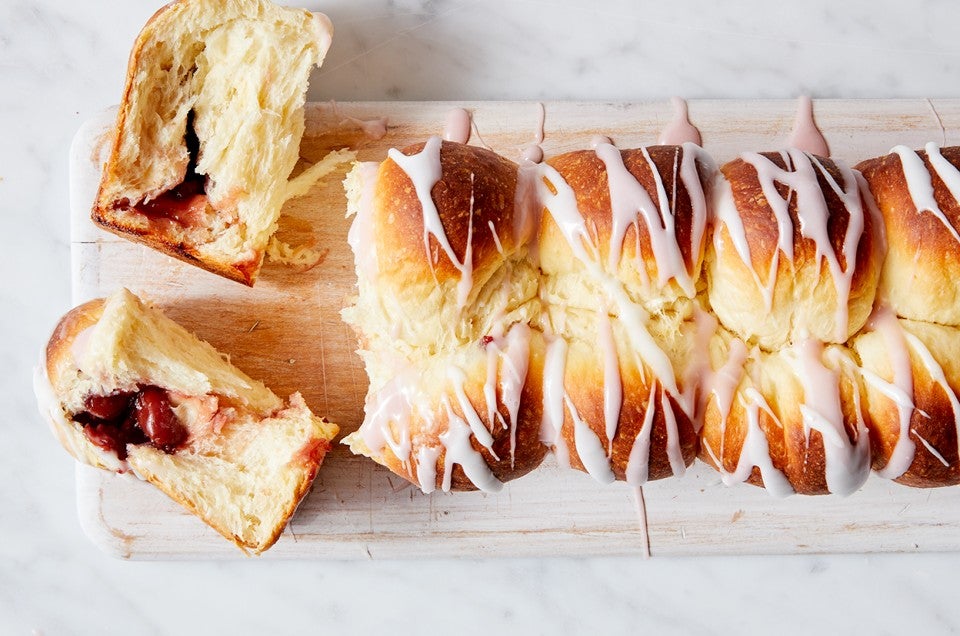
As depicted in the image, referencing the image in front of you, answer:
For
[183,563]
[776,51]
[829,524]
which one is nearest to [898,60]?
[776,51]

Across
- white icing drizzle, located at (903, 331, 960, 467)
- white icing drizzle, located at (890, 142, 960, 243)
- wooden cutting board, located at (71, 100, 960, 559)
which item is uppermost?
white icing drizzle, located at (890, 142, 960, 243)

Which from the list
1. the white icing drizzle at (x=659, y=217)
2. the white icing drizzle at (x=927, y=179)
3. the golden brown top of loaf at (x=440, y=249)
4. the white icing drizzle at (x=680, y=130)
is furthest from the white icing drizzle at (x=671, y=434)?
the white icing drizzle at (x=680, y=130)

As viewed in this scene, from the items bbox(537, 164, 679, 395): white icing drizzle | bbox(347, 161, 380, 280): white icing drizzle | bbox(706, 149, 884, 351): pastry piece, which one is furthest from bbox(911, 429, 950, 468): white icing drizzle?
bbox(347, 161, 380, 280): white icing drizzle

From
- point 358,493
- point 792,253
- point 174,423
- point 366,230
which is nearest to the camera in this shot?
point 792,253

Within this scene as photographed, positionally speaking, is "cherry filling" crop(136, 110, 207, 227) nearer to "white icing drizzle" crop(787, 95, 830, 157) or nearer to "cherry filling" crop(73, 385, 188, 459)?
"cherry filling" crop(73, 385, 188, 459)

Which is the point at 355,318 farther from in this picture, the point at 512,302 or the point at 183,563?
the point at 183,563

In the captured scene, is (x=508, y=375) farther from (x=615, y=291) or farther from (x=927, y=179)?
(x=927, y=179)

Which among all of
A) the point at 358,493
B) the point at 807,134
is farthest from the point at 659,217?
the point at 358,493
